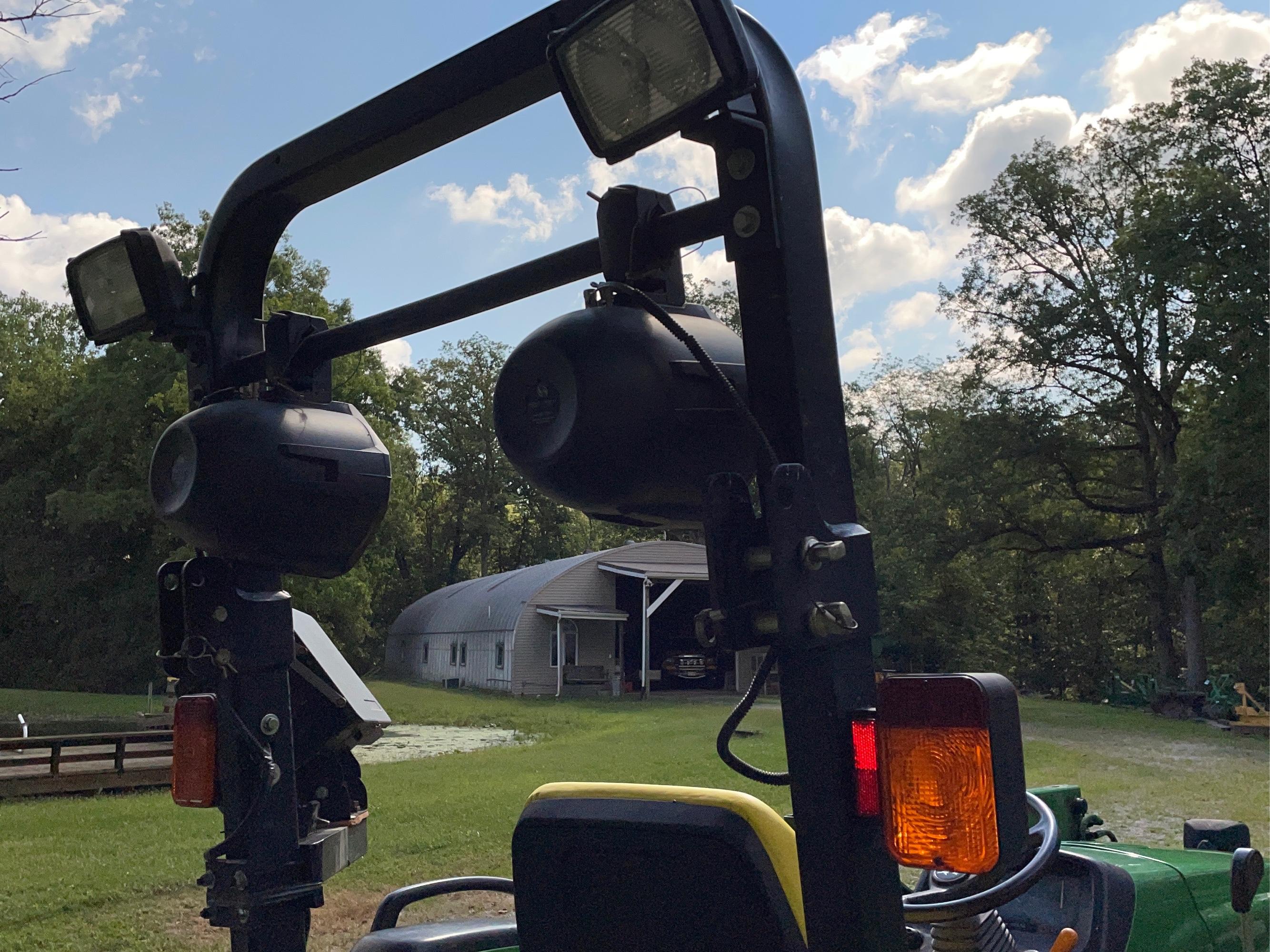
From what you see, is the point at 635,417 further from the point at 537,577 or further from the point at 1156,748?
the point at 537,577

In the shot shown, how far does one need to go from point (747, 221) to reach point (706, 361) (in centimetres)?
20

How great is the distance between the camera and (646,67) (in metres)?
1.40

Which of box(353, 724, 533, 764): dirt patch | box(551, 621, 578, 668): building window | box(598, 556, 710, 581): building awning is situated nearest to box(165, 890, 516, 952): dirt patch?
box(353, 724, 533, 764): dirt patch

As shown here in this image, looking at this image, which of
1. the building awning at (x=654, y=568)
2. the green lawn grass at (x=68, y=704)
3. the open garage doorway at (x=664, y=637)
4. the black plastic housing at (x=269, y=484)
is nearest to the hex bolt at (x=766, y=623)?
the black plastic housing at (x=269, y=484)

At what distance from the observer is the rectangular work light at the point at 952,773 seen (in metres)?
1.20

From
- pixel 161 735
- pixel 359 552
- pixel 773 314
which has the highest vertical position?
pixel 773 314

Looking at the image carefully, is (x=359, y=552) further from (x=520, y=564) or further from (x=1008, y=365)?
(x=520, y=564)

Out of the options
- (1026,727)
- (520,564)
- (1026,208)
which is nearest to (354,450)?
(1026,727)

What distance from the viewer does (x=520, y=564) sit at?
174 feet

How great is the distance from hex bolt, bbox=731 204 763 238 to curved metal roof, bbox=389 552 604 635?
96.2 feet

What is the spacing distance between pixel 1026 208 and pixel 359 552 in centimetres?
3059

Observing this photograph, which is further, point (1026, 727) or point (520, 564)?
point (520, 564)

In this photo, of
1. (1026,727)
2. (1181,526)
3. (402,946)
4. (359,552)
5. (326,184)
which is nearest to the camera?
(402,946)

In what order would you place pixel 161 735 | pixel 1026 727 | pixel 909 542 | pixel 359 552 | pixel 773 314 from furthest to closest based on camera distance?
pixel 909 542 < pixel 1026 727 < pixel 161 735 < pixel 359 552 < pixel 773 314
